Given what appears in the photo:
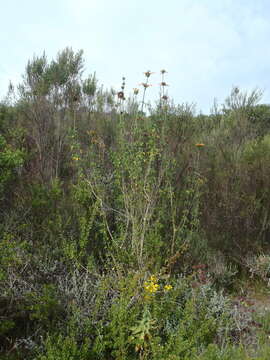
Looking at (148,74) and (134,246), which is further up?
(148,74)

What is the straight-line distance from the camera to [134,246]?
3.32 metres

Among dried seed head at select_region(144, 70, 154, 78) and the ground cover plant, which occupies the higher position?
dried seed head at select_region(144, 70, 154, 78)

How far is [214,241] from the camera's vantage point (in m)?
4.74

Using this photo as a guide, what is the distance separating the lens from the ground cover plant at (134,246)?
105 inches

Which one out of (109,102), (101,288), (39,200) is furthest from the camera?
(109,102)

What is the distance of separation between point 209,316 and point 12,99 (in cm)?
761

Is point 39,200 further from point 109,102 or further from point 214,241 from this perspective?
point 109,102

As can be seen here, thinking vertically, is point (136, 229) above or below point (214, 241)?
above

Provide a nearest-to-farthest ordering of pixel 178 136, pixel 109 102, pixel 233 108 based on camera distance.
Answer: pixel 178 136 < pixel 109 102 < pixel 233 108

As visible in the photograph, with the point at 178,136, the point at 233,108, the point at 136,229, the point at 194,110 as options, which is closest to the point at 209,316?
the point at 136,229

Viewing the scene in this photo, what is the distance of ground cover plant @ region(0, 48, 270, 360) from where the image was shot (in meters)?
2.66

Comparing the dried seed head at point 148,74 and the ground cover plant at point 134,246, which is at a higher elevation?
the dried seed head at point 148,74

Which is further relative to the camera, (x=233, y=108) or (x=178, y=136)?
(x=233, y=108)

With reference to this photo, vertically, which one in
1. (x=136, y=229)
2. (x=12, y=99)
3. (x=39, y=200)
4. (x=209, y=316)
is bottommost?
(x=209, y=316)
